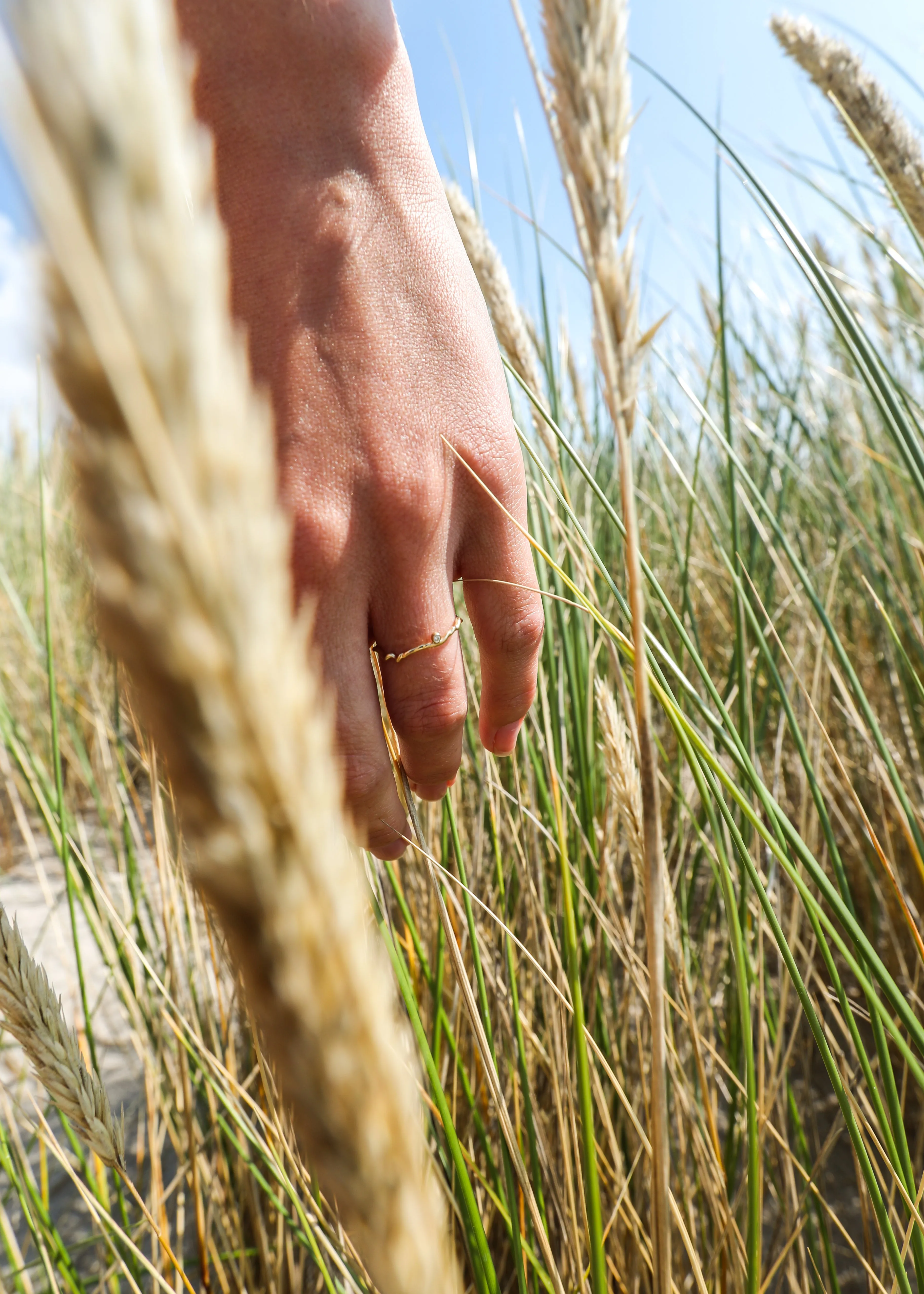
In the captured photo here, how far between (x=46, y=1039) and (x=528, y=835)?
1.82 ft

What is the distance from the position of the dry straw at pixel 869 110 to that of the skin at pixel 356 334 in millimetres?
613

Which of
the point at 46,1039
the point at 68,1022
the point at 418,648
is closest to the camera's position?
the point at 46,1039

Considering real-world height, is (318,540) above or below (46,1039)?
above

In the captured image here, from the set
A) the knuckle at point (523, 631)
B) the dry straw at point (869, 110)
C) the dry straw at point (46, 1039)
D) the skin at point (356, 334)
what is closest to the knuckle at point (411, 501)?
the skin at point (356, 334)

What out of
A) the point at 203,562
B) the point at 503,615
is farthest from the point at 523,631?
the point at 203,562

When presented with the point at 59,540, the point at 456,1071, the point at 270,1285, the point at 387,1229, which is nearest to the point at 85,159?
the point at 387,1229

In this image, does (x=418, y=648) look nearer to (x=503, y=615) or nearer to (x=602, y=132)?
(x=503, y=615)

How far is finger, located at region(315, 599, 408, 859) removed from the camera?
0.48 metres

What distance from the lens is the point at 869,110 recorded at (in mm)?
846

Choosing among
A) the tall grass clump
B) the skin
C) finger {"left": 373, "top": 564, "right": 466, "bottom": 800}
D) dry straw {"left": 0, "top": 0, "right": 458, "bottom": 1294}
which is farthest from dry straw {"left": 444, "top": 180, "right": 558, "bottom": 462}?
dry straw {"left": 0, "top": 0, "right": 458, "bottom": 1294}

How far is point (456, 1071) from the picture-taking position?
67cm

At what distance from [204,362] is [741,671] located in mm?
689

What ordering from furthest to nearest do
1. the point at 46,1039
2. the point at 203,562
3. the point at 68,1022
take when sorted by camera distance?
1. the point at 68,1022
2. the point at 46,1039
3. the point at 203,562

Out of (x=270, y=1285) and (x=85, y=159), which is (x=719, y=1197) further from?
(x=85, y=159)
